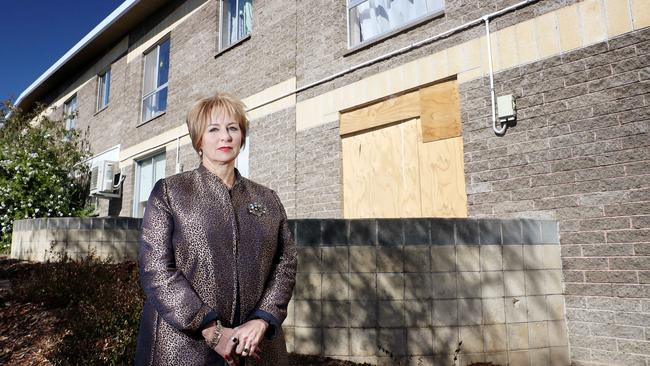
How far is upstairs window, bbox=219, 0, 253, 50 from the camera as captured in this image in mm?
10609

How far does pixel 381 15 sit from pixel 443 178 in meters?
3.22

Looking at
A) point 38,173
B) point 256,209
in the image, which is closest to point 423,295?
point 256,209

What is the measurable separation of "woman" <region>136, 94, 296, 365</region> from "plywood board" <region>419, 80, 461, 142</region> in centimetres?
487

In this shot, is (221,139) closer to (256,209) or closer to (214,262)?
(256,209)

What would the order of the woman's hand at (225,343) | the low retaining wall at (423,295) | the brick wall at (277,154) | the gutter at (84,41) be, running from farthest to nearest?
1. the gutter at (84,41)
2. the brick wall at (277,154)
3. the low retaining wall at (423,295)
4. the woman's hand at (225,343)

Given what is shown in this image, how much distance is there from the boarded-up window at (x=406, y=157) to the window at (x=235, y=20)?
13.9ft

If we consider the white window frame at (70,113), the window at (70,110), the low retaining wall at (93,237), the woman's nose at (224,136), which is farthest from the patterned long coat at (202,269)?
the window at (70,110)

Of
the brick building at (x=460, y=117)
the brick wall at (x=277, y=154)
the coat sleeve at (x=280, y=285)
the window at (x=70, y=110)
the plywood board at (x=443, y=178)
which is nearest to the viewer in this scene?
the coat sleeve at (x=280, y=285)

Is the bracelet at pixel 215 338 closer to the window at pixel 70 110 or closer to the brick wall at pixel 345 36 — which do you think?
the brick wall at pixel 345 36

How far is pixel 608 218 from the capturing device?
4.90 meters

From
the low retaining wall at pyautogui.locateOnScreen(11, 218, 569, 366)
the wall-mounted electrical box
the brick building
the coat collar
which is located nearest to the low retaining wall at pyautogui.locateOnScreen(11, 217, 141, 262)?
the brick building

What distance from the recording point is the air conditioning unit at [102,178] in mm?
13625

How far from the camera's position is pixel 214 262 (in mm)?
1907

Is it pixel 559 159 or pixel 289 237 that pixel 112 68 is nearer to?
pixel 559 159
